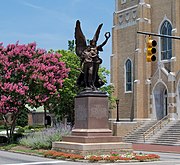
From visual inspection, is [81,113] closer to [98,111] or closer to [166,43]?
[98,111]

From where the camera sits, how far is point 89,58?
21891 millimetres

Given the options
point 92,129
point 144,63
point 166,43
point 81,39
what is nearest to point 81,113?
point 92,129

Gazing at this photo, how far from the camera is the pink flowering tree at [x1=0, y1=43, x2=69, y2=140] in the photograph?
29.3 metres

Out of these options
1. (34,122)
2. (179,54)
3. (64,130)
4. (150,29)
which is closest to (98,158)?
(64,130)

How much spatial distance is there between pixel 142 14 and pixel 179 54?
21.3ft

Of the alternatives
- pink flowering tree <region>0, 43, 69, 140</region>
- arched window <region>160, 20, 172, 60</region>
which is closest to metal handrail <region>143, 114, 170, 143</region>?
arched window <region>160, 20, 172, 60</region>

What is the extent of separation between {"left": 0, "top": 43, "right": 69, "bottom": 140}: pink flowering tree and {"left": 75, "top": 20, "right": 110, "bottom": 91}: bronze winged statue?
778 cm

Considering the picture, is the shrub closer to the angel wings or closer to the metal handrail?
the angel wings

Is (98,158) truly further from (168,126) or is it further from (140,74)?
(140,74)

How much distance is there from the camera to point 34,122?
292ft

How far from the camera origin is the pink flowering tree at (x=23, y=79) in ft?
96.0

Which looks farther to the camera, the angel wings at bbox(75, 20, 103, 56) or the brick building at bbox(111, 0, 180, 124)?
the brick building at bbox(111, 0, 180, 124)

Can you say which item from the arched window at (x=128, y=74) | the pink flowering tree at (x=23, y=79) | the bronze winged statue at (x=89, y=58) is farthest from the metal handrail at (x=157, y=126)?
the bronze winged statue at (x=89, y=58)

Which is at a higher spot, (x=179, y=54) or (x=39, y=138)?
(x=179, y=54)
